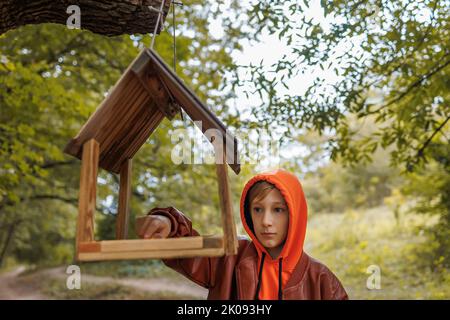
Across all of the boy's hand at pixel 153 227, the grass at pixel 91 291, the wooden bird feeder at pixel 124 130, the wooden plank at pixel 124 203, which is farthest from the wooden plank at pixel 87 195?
the grass at pixel 91 291

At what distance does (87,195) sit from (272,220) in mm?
785

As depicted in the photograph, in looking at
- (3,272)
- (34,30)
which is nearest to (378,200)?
(3,272)

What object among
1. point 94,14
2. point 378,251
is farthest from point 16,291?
point 94,14

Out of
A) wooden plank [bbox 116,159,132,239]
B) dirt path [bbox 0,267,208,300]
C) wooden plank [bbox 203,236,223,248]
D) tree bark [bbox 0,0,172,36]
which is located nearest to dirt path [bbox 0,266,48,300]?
dirt path [bbox 0,267,208,300]

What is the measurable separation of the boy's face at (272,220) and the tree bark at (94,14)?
98 cm

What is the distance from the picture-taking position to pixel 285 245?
2.20 meters

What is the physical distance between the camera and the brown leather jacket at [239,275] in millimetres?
2148

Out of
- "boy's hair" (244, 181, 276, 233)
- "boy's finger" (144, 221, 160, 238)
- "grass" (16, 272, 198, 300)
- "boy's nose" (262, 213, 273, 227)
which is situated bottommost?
"boy's finger" (144, 221, 160, 238)

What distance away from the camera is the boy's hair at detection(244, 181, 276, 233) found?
223cm

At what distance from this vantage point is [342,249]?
41.9 ft

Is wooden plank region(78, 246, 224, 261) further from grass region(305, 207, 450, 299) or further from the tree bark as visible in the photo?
grass region(305, 207, 450, 299)

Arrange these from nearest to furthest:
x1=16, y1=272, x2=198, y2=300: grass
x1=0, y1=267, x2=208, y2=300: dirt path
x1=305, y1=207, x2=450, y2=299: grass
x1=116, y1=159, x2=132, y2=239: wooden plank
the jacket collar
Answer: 1. the jacket collar
2. x1=116, y1=159, x2=132, y2=239: wooden plank
3. x1=305, y1=207, x2=450, y2=299: grass
4. x1=16, y1=272, x2=198, y2=300: grass
5. x1=0, y1=267, x2=208, y2=300: dirt path

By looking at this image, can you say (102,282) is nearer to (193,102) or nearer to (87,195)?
(87,195)
